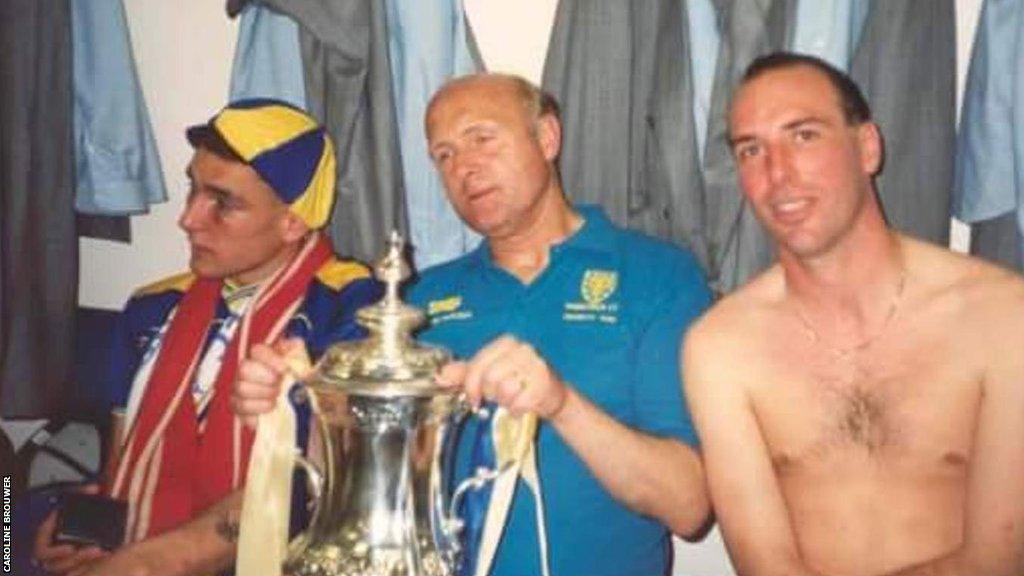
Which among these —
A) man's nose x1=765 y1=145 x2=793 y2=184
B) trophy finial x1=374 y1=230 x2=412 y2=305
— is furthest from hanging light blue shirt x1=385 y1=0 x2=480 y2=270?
trophy finial x1=374 y1=230 x2=412 y2=305

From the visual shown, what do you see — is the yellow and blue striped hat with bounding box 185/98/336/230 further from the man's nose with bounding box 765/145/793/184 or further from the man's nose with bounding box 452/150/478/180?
the man's nose with bounding box 765/145/793/184

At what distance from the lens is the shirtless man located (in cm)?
168

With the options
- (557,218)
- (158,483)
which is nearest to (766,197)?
(557,218)

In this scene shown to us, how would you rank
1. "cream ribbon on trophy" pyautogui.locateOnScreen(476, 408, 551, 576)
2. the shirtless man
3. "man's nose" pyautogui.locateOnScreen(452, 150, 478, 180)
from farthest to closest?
"man's nose" pyautogui.locateOnScreen(452, 150, 478, 180), the shirtless man, "cream ribbon on trophy" pyautogui.locateOnScreen(476, 408, 551, 576)

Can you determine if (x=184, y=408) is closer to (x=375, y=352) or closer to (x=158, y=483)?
(x=158, y=483)

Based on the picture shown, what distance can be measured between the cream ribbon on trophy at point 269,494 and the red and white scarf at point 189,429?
68cm

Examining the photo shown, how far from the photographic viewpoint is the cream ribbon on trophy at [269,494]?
51.2 inches

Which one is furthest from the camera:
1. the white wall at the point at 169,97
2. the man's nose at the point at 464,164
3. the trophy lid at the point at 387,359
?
the white wall at the point at 169,97

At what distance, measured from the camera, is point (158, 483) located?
2041 mm

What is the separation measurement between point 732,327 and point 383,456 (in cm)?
92

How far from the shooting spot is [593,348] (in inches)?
73.3

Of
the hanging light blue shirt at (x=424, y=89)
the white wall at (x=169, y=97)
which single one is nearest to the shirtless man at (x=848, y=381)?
the hanging light blue shirt at (x=424, y=89)

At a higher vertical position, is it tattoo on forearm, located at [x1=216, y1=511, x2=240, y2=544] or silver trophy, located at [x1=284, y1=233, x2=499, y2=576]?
silver trophy, located at [x1=284, y1=233, x2=499, y2=576]

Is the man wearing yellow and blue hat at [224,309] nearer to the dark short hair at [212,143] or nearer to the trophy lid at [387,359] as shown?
the dark short hair at [212,143]
